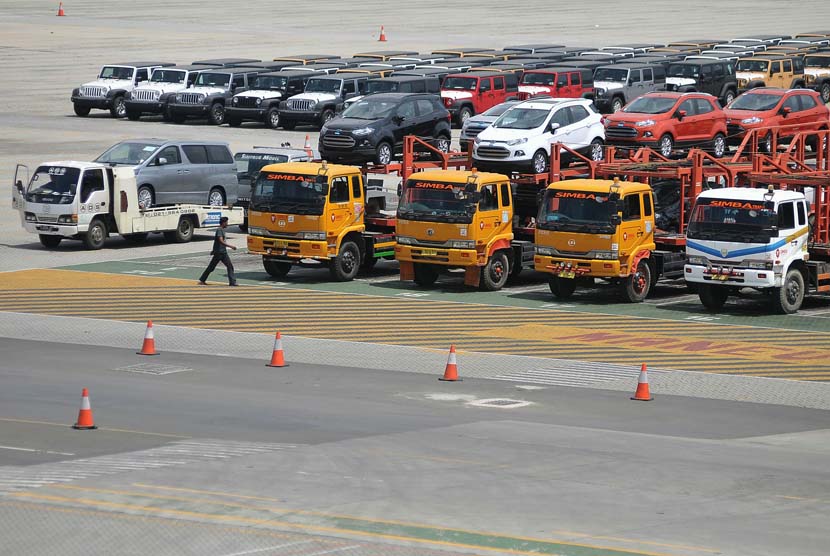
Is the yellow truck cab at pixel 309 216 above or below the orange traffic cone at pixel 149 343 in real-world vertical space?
above

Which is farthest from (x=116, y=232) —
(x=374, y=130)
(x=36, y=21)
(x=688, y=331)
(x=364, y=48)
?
(x=36, y=21)

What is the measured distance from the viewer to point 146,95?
61719 millimetres

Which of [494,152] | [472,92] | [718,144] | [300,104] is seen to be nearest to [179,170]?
[494,152]

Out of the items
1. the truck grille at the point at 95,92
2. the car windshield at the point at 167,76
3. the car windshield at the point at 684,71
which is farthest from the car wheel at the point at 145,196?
the car windshield at the point at 684,71

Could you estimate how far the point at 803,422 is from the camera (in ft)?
68.9

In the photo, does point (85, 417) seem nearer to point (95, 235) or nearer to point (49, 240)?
point (95, 235)

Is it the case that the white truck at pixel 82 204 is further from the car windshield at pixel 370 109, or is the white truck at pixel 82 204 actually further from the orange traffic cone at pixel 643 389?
the orange traffic cone at pixel 643 389

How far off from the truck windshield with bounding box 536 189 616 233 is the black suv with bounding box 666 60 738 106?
28676mm

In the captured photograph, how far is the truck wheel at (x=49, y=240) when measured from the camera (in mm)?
37719

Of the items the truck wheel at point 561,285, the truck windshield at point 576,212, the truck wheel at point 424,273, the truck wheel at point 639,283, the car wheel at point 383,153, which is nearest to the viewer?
the truck windshield at point 576,212

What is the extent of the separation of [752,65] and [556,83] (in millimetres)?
11117

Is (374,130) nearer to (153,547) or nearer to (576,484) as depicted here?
(576,484)

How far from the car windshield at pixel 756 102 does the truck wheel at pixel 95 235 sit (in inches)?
797

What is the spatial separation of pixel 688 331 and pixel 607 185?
160 inches
